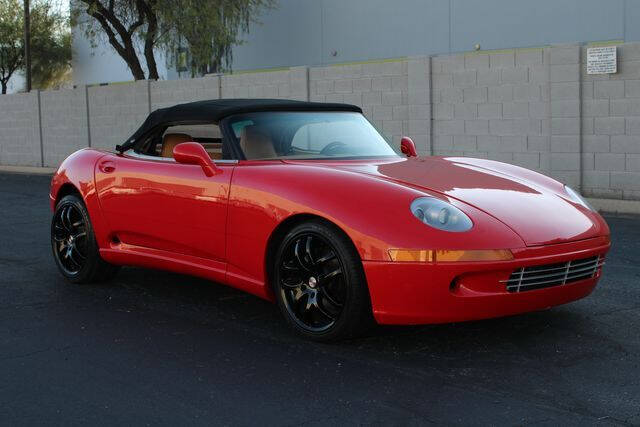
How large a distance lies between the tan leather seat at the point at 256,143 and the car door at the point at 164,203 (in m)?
0.16

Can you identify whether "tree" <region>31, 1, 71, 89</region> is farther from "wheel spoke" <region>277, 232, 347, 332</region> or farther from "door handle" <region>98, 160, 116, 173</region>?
"wheel spoke" <region>277, 232, 347, 332</region>

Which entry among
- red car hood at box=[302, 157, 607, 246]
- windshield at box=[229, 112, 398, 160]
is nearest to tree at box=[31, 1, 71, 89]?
windshield at box=[229, 112, 398, 160]

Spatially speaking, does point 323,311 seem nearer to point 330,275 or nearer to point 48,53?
point 330,275

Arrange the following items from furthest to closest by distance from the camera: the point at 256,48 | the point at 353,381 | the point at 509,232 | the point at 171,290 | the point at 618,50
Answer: the point at 256,48 → the point at 618,50 → the point at 171,290 → the point at 509,232 → the point at 353,381

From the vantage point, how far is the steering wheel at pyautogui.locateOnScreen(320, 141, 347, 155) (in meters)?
5.45

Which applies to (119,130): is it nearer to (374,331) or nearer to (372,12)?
(372,12)

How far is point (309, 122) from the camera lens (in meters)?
5.64

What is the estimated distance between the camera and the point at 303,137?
217 inches

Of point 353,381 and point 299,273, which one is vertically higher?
point 299,273

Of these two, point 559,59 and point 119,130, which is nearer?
point 559,59

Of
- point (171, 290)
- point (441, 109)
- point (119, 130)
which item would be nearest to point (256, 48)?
point (119, 130)

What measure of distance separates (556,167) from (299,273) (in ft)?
29.6

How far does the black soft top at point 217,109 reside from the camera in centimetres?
552

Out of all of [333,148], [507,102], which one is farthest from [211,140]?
[507,102]
